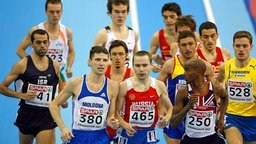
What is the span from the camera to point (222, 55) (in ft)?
37.1

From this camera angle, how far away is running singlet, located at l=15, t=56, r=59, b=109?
10.4 metres

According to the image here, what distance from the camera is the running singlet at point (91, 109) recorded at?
955cm

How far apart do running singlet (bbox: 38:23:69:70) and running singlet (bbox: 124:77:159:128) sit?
2.35 meters

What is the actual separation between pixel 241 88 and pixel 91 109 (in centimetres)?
235

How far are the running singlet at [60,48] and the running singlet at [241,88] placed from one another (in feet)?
9.51

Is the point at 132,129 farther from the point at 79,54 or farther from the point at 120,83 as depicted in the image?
the point at 79,54

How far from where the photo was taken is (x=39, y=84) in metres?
10.4

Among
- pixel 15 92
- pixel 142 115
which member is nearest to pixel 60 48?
pixel 15 92

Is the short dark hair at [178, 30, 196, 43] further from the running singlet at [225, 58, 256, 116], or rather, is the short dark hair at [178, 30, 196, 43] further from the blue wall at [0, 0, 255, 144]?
the blue wall at [0, 0, 255, 144]

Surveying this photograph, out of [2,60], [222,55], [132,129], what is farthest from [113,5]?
[2,60]

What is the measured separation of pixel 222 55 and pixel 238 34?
844 millimetres

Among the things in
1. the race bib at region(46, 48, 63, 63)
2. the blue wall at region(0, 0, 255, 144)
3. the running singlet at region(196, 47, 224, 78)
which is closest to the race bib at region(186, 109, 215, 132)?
the running singlet at region(196, 47, 224, 78)

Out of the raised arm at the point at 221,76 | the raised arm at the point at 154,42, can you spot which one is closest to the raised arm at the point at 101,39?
the raised arm at the point at 154,42

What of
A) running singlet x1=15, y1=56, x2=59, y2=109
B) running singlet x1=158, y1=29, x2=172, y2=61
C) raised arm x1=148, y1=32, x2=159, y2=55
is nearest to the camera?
running singlet x1=15, y1=56, x2=59, y2=109
